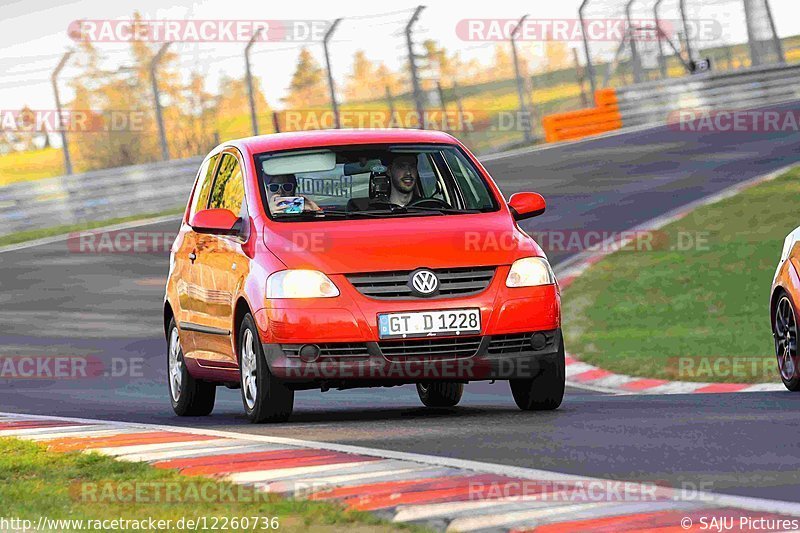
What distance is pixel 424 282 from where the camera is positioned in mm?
9414

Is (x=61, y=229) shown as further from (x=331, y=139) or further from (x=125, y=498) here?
(x=125, y=498)

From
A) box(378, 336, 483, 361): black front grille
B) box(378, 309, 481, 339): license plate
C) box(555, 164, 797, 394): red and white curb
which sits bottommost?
box(555, 164, 797, 394): red and white curb

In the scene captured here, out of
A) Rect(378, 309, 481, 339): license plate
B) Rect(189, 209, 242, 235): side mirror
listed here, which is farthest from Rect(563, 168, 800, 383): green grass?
Rect(189, 209, 242, 235): side mirror

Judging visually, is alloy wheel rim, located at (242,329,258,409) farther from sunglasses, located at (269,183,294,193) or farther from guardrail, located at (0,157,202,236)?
guardrail, located at (0,157,202,236)

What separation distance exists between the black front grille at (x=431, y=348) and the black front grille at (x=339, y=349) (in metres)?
0.11

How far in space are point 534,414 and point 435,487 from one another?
10.9 ft

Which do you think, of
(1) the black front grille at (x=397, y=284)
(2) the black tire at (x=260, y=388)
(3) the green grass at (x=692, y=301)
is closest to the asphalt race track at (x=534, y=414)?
(2) the black tire at (x=260, y=388)

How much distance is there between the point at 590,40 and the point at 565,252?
15.4 m

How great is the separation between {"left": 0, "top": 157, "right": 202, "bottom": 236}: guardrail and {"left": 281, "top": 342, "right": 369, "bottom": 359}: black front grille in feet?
63.9

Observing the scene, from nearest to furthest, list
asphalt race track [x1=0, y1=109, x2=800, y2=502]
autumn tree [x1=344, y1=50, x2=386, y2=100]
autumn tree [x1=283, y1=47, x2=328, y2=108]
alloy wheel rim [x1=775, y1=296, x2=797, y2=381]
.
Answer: asphalt race track [x1=0, y1=109, x2=800, y2=502]
alloy wheel rim [x1=775, y1=296, x2=797, y2=381]
autumn tree [x1=283, y1=47, x2=328, y2=108]
autumn tree [x1=344, y1=50, x2=386, y2=100]

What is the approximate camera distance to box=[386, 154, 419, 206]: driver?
10.5 metres

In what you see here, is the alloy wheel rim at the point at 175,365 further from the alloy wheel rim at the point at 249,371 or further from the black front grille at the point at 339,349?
the black front grille at the point at 339,349

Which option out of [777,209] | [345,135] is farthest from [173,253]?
[777,209]

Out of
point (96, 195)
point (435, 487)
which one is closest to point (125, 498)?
point (435, 487)
